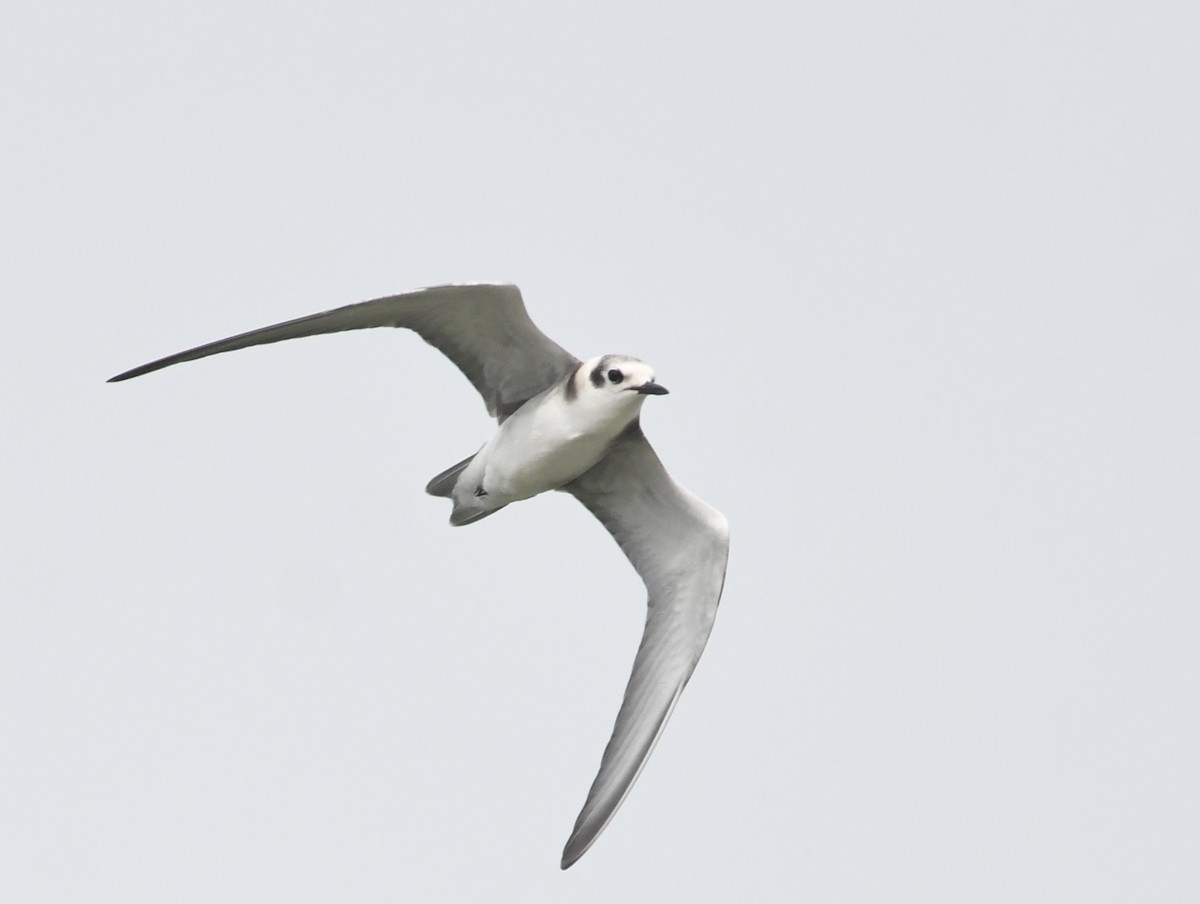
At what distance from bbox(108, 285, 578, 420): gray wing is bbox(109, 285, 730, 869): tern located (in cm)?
1

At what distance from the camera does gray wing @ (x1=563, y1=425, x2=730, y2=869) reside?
43.9ft

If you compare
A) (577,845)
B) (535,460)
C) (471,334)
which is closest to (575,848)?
(577,845)

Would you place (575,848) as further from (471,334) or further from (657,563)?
(471,334)

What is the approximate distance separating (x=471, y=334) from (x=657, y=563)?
2.58m

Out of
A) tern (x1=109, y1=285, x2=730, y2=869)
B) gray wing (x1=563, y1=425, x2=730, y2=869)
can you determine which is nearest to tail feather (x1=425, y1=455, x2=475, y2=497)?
tern (x1=109, y1=285, x2=730, y2=869)

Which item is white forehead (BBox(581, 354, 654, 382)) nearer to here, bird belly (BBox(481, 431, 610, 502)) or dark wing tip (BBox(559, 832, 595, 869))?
bird belly (BBox(481, 431, 610, 502))

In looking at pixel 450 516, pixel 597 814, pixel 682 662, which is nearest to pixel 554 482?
pixel 450 516

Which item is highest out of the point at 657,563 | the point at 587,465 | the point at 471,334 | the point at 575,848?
the point at 471,334

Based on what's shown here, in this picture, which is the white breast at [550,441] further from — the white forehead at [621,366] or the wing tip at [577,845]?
the wing tip at [577,845]

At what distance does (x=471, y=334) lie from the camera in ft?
42.6

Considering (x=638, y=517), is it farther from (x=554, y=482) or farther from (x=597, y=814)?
(x=597, y=814)

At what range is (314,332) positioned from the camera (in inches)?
470

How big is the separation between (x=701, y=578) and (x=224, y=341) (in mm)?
4393

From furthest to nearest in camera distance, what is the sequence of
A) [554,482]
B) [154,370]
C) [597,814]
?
[554,482]
[597,814]
[154,370]
